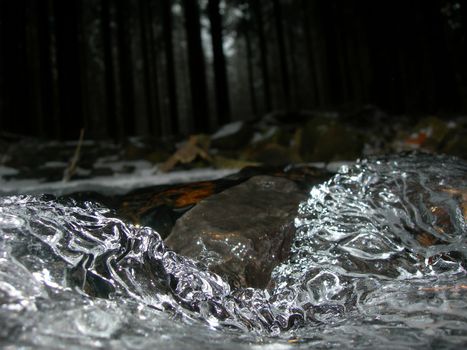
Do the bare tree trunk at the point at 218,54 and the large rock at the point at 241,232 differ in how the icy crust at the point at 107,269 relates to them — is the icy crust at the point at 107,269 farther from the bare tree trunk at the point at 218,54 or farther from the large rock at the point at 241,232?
the bare tree trunk at the point at 218,54

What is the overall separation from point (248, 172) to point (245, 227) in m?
1.66

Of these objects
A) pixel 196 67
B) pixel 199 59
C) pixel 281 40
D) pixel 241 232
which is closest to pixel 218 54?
pixel 199 59

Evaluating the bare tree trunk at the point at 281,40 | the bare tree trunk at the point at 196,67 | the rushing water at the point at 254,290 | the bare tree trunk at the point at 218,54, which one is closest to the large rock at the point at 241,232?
the rushing water at the point at 254,290

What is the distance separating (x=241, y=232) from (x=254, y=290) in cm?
42

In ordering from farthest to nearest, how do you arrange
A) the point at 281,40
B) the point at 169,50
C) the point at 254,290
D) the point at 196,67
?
the point at 281,40 → the point at 169,50 → the point at 196,67 → the point at 254,290

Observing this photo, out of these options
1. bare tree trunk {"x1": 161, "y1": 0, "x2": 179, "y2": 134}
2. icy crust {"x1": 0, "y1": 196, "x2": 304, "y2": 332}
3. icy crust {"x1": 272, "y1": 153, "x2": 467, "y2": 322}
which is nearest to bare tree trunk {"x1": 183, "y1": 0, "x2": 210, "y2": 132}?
bare tree trunk {"x1": 161, "y1": 0, "x2": 179, "y2": 134}

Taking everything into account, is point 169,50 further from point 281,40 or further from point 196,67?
point 281,40

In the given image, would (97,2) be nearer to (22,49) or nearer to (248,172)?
(22,49)

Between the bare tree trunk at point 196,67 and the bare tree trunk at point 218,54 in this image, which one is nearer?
the bare tree trunk at point 196,67

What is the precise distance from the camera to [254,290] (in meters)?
1.94

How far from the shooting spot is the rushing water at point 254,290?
121 cm

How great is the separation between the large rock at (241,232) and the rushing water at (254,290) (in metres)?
0.09

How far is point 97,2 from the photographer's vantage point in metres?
16.6

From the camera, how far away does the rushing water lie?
121cm
